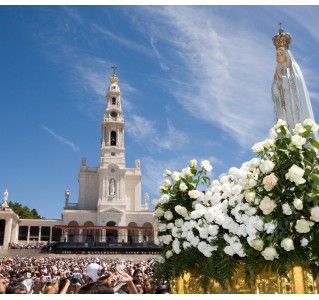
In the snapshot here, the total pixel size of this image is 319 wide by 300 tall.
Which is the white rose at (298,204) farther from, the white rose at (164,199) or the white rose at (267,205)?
the white rose at (164,199)

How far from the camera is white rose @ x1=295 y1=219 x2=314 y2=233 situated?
3.43m

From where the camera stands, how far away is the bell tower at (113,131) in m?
60.9

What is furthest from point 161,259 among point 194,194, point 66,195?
point 66,195

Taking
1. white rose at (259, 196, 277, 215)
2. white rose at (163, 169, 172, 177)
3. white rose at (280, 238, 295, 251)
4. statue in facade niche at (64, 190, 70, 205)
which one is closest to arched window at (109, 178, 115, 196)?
statue in facade niche at (64, 190, 70, 205)

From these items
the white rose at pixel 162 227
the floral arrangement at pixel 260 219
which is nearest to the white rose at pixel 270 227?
the floral arrangement at pixel 260 219

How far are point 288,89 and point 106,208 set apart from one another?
1854 inches

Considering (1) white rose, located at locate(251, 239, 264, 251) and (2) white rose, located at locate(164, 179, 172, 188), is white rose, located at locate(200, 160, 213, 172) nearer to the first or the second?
(2) white rose, located at locate(164, 179, 172, 188)

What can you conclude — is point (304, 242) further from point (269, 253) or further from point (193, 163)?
point (193, 163)

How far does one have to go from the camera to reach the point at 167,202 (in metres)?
5.16

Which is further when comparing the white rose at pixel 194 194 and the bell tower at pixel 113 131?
the bell tower at pixel 113 131

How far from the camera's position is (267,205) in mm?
3486

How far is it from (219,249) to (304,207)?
99cm
